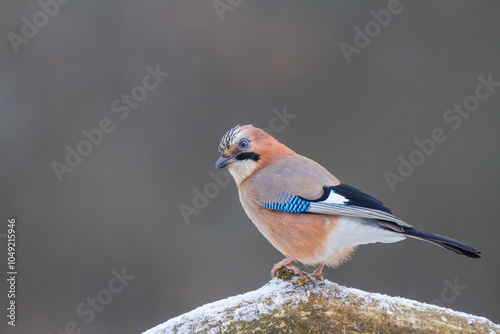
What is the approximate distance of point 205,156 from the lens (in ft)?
28.6

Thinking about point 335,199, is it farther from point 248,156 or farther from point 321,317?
point 321,317

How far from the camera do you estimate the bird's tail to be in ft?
11.4

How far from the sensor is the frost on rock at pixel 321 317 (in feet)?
10.8

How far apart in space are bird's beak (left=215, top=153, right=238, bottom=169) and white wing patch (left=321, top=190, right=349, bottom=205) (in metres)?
0.86

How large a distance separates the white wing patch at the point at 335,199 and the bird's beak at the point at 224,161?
2.81 feet

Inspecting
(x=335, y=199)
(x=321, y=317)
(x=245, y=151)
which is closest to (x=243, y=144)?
(x=245, y=151)

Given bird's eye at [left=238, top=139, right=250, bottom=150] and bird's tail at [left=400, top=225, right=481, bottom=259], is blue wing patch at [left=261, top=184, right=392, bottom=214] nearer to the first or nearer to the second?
bird's tail at [left=400, top=225, right=481, bottom=259]

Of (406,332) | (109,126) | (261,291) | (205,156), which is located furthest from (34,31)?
(406,332)

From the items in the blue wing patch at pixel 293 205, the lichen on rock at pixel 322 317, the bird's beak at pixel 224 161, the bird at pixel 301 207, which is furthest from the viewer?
the bird's beak at pixel 224 161

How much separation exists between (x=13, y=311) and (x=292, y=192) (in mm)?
5601

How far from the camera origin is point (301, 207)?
4.18 m

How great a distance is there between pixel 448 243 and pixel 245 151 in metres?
1.73

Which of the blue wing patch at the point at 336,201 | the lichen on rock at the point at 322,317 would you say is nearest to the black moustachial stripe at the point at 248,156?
the blue wing patch at the point at 336,201

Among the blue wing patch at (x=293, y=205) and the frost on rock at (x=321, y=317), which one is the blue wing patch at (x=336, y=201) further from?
the frost on rock at (x=321, y=317)
